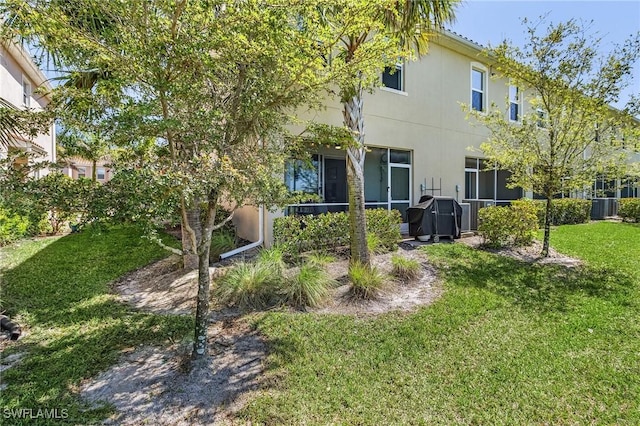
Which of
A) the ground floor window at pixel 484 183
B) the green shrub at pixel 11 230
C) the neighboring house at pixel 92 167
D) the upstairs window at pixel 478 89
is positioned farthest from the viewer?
the ground floor window at pixel 484 183

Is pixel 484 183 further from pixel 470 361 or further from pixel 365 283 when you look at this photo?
pixel 470 361

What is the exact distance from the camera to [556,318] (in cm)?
543

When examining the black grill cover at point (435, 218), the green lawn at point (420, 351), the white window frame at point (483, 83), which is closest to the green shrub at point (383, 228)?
the black grill cover at point (435, 218)

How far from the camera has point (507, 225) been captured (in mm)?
9750

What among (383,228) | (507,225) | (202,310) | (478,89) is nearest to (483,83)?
(478,89)

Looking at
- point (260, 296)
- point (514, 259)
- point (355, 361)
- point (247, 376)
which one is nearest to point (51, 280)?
point (260, 296)

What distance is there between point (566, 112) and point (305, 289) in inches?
297

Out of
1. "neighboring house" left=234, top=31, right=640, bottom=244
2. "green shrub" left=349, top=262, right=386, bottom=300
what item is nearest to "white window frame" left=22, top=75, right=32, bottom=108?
"neighboring house" left=234, top=31, right=640, bottom=244

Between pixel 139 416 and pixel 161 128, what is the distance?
284cm

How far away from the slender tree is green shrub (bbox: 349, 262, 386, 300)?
548 cm

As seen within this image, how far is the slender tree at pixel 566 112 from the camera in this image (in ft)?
25.2

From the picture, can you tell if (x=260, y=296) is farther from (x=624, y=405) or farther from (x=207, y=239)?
(x=624, y=405)

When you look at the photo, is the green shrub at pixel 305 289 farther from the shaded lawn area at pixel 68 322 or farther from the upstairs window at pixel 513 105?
the upstairs window at pixel 513 105

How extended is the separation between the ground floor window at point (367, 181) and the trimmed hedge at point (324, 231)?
92cm
